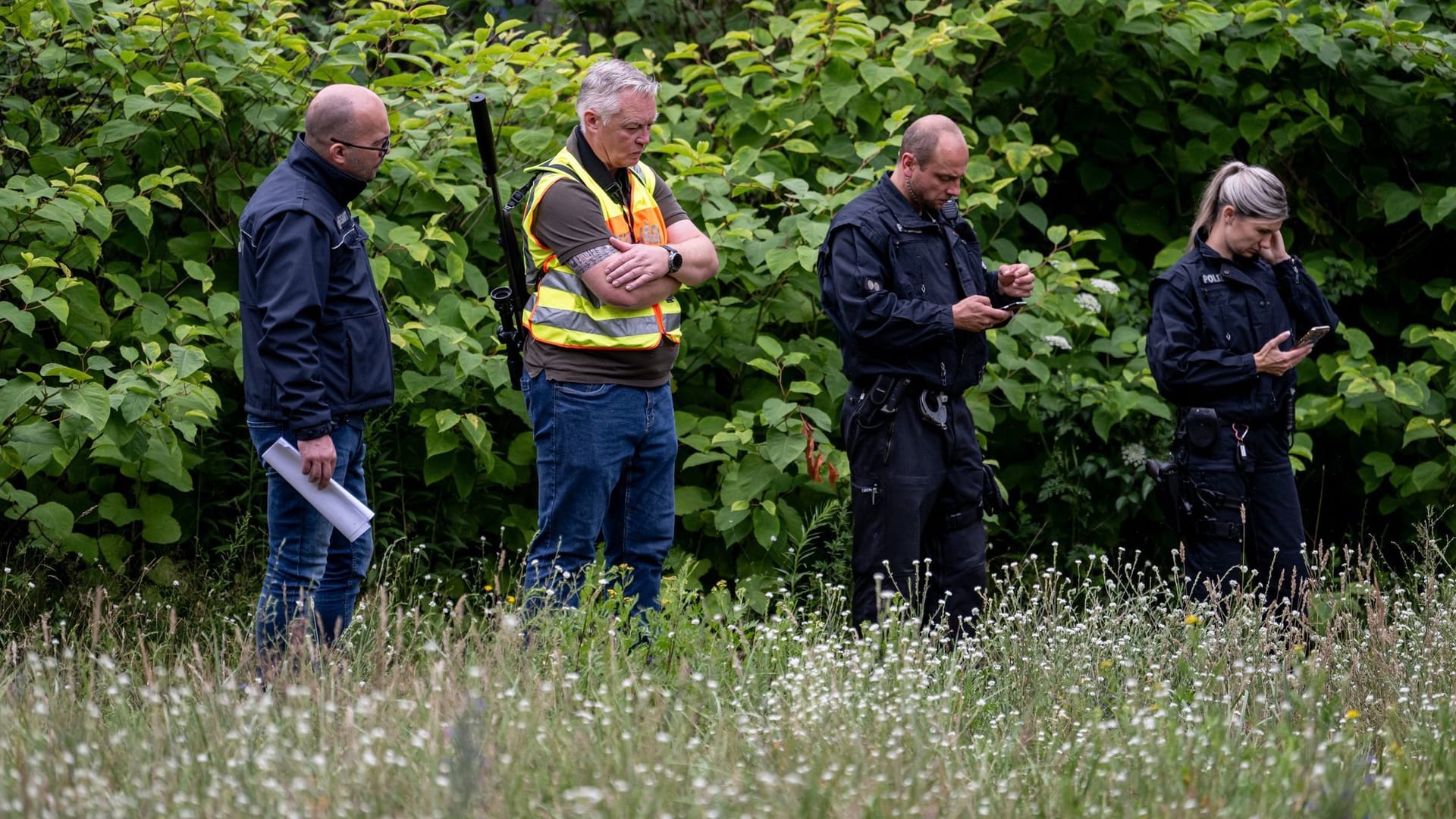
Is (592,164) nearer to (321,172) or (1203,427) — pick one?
(321,172)

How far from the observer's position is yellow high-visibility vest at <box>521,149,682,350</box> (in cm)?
445

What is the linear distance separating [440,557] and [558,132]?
1850mm

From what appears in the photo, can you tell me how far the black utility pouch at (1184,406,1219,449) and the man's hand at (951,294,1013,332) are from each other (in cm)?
94

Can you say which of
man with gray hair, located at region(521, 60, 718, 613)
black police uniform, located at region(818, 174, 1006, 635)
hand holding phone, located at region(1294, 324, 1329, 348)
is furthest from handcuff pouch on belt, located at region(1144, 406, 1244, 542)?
man with gray hair, located at region(521, 60, 718, 613)

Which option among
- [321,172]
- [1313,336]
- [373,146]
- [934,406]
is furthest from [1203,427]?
[321,172]

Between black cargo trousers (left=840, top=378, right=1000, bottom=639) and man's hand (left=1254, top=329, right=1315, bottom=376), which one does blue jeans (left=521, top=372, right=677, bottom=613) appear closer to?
black cargo trousers (left=840, top=378, right=1000, bottom=639)

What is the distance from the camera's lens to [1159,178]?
7.44 m

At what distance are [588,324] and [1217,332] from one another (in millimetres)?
2366

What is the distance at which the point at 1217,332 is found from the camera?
5273 millimetres

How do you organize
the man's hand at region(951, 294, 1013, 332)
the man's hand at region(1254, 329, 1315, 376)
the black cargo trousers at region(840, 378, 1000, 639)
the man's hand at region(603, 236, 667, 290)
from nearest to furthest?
the man's hand at region(603, 236, 667, 290)
the man's hand at region(951, 294, 1013, 332)
the black cargo trousers at region(840, 378, 1000, 639)
the man's hand at region(1254, 329, 1315, 376)

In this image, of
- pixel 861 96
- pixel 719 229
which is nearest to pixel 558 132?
pixel 719 229

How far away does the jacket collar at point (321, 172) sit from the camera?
429 centimetres

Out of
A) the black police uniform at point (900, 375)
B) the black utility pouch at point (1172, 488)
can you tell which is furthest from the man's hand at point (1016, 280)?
the black utility pouch at point (1172, 488)

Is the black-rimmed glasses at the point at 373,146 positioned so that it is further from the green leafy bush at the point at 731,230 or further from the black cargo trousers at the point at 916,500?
the black cargo trousers at the point at 916,500
